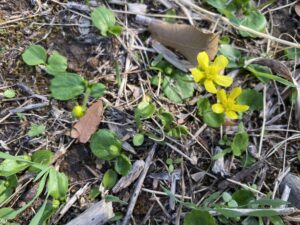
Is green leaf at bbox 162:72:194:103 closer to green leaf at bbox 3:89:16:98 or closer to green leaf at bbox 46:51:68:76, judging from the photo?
green leaf at bbox 46:51:68:76

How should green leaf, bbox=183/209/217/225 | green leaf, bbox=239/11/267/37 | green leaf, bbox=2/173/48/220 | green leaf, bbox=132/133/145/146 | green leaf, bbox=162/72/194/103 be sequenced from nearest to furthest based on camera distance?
green leaf, bbox=2/173/48/220, green leaf, bbox=183/209/217/225, green leaf, bbox=132/133/145/146, green leaf, bbox=162/72/194/103, green leaf, bbox=239/11/267/37

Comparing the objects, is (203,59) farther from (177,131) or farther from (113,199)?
(113,199)

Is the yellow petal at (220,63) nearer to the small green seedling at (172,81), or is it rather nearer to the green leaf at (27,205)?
the small green seedling at (172,81)

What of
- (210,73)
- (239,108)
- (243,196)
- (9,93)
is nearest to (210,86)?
(210,73)

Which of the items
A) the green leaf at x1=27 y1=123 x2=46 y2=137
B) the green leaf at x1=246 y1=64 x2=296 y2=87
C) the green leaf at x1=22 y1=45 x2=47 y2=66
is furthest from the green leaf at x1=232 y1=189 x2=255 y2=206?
the green leaf at x1=22 y1=45 x2=47 y2=66

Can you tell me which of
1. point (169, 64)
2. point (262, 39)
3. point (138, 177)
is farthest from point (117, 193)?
point (262, 39)

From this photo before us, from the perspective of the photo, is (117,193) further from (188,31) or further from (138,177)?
(188,31)
